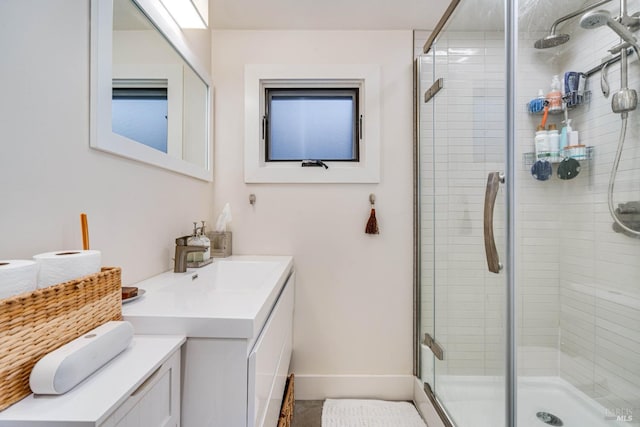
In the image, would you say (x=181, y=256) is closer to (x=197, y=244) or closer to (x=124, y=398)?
(x=197, y=244)

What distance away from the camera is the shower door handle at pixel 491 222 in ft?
3.54

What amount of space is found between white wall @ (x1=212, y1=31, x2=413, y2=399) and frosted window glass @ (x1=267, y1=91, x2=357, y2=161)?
219mm

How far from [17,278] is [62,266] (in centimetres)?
9

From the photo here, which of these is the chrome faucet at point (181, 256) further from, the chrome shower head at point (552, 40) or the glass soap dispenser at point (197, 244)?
the chrome shower head at point (552, 40)

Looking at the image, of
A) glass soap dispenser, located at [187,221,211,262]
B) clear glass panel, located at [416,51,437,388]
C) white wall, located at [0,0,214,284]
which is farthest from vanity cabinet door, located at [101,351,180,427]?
clear glass panel, located at [416,51,437,388]

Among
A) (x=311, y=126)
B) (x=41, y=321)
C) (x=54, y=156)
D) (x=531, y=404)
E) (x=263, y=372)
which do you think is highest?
(x=311, y=126)

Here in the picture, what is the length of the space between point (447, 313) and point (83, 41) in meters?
1.74

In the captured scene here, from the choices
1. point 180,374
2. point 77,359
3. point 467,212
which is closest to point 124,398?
point 77,359

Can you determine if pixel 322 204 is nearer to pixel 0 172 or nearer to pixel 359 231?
pixel 359 231

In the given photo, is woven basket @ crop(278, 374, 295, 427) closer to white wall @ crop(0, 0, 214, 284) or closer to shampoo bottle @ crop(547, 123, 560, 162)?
white wall @ crop(0, 0, 214, 284)

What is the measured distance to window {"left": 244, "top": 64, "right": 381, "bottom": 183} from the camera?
5.58 feet

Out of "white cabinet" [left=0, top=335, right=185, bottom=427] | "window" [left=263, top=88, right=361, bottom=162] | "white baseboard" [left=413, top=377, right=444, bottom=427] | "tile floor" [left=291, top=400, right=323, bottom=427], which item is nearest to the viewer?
"white cabinet" [left=0, top=335, right=185, bottom=427]

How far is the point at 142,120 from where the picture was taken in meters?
1.03

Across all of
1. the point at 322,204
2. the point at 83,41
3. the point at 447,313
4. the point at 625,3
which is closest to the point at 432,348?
the point at 447,313
